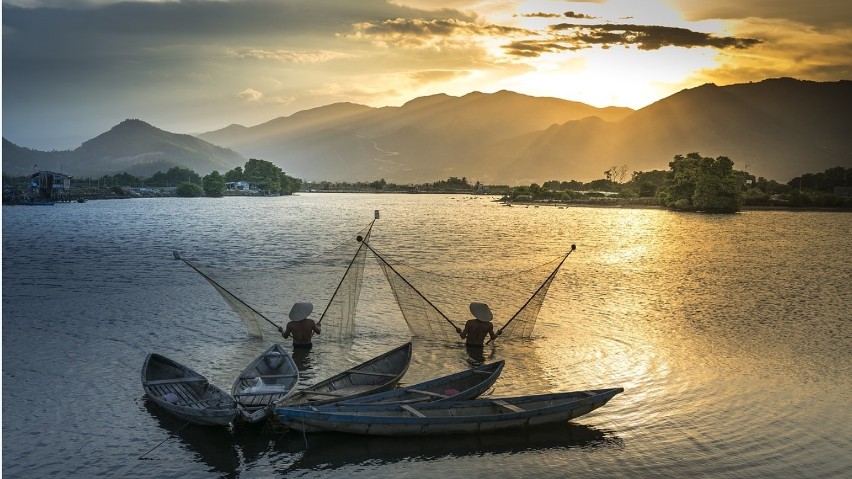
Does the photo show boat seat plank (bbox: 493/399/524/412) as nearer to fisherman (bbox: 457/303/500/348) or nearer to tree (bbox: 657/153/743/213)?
fisherman (bbox: 457/303/500/348)

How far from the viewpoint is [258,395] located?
47.5ft

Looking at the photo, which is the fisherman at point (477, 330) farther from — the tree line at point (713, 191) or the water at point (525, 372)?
the tree line at point (713, 191)

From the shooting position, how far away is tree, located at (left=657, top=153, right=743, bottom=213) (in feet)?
396

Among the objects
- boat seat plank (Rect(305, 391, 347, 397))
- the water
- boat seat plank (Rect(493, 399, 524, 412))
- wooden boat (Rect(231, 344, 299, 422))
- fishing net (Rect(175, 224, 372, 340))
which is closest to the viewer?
the water

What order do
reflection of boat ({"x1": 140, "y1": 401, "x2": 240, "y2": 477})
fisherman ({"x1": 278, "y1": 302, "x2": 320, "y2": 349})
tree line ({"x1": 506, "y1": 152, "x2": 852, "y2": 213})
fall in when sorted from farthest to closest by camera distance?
tree line ({"x1": 506, "y1": 152, "x2": 852, "y2": 213}) → fisherman ({"x1": 278, "y1": 302, "x2": 320, "y2": 349}) → reflection of boat ({"x1": 140, "y1": 401, "x2": 240, "y2": 477})

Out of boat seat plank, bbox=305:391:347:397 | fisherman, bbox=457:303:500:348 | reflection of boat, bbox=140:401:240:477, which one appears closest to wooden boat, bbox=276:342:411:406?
boat seat plank, bbox=305:391:347:397

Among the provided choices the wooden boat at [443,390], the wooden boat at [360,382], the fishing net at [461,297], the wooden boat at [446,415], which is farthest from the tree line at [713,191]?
the wooden boat at [446,415]

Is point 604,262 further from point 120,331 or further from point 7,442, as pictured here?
point 7,442

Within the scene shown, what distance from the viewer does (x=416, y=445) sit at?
13.8 metres

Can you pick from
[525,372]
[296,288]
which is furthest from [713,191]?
[525,372]

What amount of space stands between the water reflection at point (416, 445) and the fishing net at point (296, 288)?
6.92 m

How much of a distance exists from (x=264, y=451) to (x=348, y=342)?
8.55 m

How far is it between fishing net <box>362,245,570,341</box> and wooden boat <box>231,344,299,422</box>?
3.82 m

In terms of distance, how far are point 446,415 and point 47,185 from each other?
504 feet
